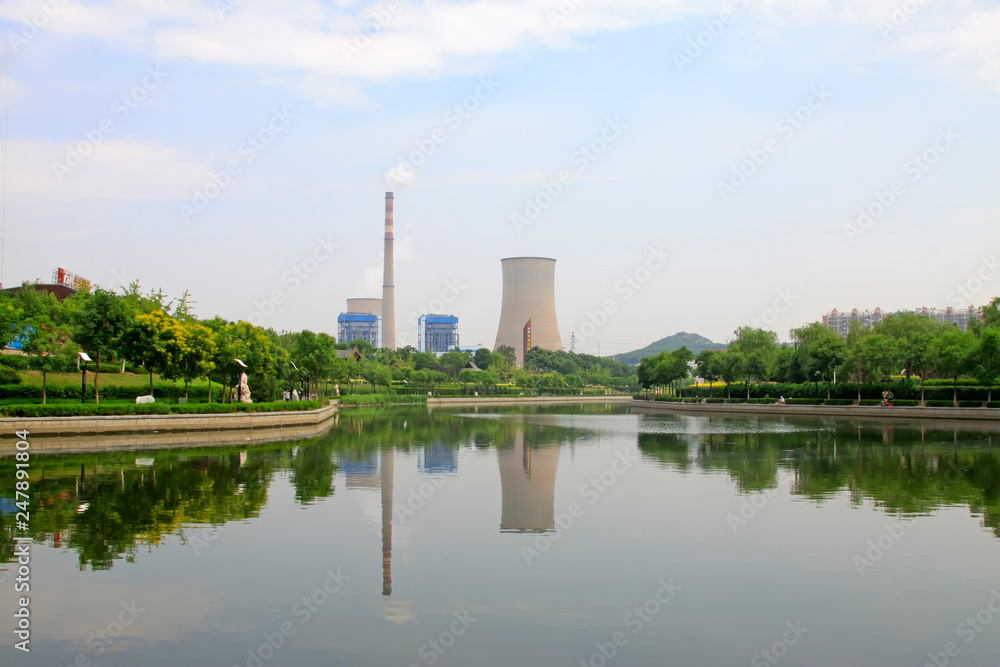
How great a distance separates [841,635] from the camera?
671cm

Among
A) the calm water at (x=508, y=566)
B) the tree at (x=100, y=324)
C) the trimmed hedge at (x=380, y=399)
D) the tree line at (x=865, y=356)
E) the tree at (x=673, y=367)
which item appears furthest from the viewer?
the tree at (x=673, y=367)

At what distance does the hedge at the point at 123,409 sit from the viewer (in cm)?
2198

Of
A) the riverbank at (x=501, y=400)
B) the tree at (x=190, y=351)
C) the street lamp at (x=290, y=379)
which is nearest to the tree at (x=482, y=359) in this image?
the riverbank at (x=501, y=400)

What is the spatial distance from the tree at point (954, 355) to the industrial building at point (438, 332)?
464 feet

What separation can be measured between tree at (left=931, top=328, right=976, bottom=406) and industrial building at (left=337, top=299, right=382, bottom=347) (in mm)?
132980

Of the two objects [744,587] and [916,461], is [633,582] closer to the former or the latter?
[744,587]

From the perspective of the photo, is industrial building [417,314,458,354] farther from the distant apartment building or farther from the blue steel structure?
the distant apartment building

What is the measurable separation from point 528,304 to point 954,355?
64.2 metres

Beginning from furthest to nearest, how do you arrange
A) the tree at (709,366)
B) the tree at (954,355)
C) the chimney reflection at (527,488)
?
the tree at (709,366)
the tree at (954,355)
the chimney reflection at (527,488)

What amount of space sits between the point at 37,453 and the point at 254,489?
7772 millimetres

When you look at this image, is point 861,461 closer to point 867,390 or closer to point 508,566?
point 508,566


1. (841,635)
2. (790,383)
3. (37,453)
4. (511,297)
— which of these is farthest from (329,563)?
(511,297)

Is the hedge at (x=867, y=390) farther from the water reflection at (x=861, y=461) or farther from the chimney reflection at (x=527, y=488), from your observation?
the chimney reflection at (x=527, y=488)

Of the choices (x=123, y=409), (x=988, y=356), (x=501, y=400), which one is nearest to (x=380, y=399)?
(x=501, y=400)
